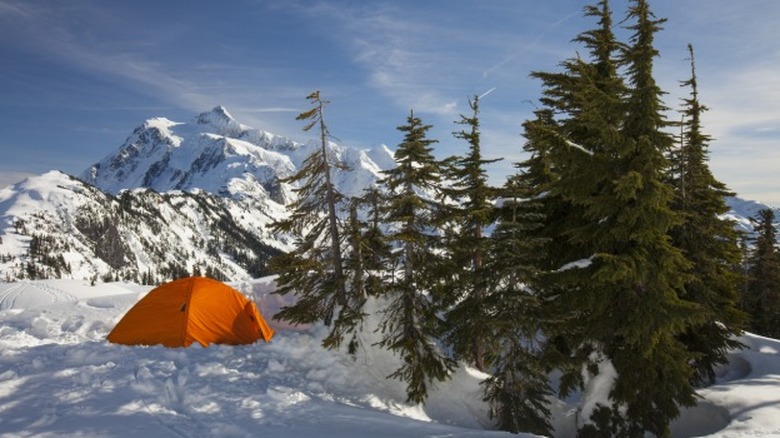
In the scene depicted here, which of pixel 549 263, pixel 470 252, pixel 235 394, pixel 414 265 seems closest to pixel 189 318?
pixel 235 394

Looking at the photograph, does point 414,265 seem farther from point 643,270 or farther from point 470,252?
point 643,270

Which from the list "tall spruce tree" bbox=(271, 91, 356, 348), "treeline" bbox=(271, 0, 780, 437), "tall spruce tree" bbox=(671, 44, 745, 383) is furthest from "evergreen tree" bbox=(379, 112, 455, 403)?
"tall spruce tree" bbox=(671, 44, 745, 383)

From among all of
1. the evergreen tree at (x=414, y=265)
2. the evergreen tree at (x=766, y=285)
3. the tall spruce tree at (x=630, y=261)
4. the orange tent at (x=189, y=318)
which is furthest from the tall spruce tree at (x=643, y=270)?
the evergreen tree at (x=766, y=285)

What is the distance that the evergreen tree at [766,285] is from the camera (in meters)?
32.9

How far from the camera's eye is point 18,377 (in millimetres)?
10336

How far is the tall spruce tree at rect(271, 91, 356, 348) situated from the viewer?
49.0 feet

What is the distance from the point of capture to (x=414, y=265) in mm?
14359

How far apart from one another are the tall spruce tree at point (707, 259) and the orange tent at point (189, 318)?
16.6 metres

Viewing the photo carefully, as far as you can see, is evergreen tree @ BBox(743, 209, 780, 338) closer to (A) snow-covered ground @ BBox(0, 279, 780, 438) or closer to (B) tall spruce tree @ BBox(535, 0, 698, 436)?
(A) snow-covered ground @ BBox(0, 279, 780, 438)

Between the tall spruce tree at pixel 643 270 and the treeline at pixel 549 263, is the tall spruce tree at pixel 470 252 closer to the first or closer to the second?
the treeline at pixel 549 263

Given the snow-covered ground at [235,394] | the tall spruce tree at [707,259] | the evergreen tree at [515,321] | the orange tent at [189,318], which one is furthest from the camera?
the tall spruce tree at [707,259]

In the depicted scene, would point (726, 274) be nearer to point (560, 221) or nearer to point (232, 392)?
point (560, 221)

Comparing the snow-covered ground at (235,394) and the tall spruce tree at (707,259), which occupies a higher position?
the tall spruce tree at (707,259)

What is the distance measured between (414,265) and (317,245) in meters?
3.61
